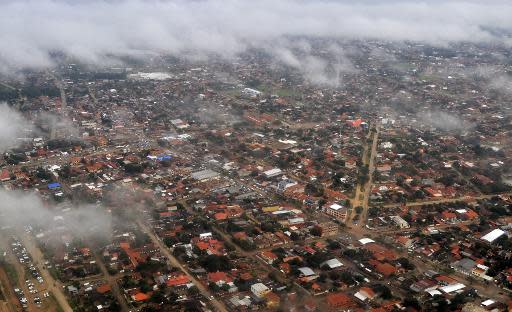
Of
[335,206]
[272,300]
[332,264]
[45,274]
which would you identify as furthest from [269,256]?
[45,274]

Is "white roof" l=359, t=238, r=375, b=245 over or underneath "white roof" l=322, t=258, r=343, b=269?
underneath

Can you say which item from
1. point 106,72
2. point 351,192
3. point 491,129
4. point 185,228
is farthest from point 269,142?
point 106,72

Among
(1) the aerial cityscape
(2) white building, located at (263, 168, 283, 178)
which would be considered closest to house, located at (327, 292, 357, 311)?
(1) the aerial cityscape

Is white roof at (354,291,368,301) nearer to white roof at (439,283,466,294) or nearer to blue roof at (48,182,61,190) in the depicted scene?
white roof at (439,283,466,294)

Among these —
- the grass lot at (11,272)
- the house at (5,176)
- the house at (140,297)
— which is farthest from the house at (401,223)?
the house at (5,176)

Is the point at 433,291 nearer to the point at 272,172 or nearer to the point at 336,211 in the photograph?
the point at 336,211

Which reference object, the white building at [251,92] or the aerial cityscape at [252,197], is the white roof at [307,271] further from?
the white building at [251,92]

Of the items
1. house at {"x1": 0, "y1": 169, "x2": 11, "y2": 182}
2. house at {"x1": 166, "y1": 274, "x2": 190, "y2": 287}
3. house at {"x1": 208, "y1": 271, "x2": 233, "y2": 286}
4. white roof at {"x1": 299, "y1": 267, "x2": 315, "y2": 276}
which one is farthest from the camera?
house at {"x1": 0, "y1": 169, "x2": 11, "y2": 182}
